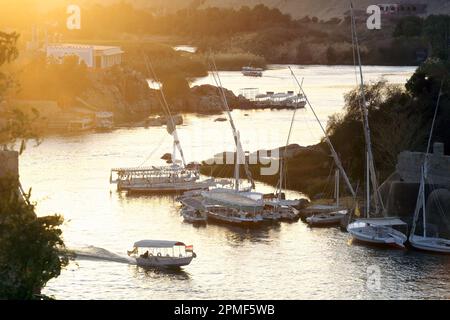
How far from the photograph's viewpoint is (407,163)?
22672 millimetres

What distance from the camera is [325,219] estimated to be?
73.6 feet

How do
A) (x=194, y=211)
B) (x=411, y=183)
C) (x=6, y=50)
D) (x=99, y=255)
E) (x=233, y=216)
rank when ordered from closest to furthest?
(x=6, y=50)
(x=99, y=255)
(x=411, y=183)
(x=233, y=216)
(x=194, y=211)

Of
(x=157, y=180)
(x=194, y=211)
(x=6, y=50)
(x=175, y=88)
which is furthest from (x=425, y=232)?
(x=175, y=88)

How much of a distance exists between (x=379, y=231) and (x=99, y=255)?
180 inches

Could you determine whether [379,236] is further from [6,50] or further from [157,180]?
[6,50]

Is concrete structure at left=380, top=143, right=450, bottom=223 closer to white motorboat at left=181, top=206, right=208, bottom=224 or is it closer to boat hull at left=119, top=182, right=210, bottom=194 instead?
white motorboat at left=181, top=206, right=208, bottom=224

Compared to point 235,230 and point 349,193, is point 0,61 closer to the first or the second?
point 235,230

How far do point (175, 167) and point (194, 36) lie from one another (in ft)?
189

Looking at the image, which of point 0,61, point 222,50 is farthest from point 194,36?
point 0,61

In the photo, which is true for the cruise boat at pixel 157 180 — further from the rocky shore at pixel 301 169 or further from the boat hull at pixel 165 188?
the rocky shore at pixel 301 169

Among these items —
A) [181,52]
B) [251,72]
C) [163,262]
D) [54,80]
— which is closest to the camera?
[163,262]

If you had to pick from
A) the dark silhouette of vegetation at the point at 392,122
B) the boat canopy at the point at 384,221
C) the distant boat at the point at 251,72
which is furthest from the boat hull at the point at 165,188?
the distant boat at the point at 251,72

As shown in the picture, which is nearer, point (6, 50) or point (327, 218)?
point (6, 50)
